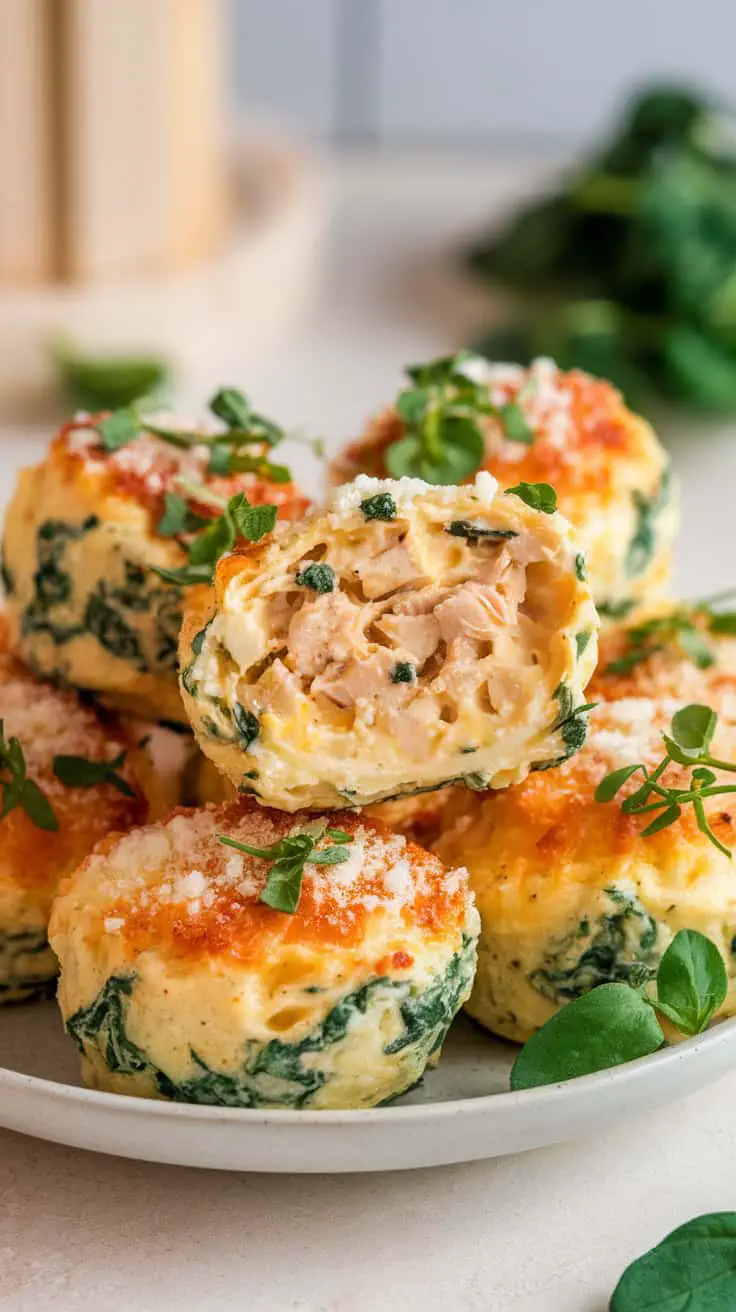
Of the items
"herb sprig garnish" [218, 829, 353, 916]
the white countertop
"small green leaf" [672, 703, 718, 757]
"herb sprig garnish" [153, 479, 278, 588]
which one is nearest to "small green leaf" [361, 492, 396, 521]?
"herb sprig garnish" [153, 479, 278, 588]

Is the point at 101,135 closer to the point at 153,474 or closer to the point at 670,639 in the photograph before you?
the point at 153,474

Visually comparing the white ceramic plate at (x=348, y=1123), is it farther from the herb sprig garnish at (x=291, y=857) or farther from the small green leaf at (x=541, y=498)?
the small green leaf at (x=541, y=498)

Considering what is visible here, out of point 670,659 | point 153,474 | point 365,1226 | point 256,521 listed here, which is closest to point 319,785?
point 256,521

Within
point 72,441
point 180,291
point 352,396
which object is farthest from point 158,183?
point 72,441

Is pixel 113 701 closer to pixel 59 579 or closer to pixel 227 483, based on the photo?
pixel 59 579

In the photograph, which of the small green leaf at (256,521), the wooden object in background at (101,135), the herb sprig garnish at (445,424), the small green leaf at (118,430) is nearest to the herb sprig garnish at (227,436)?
the small green leaf at (118,430)

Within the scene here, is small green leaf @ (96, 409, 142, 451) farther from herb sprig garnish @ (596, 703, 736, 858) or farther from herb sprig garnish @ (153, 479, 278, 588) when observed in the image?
herb sprig garnish @ (596, 703, 736, 858)
